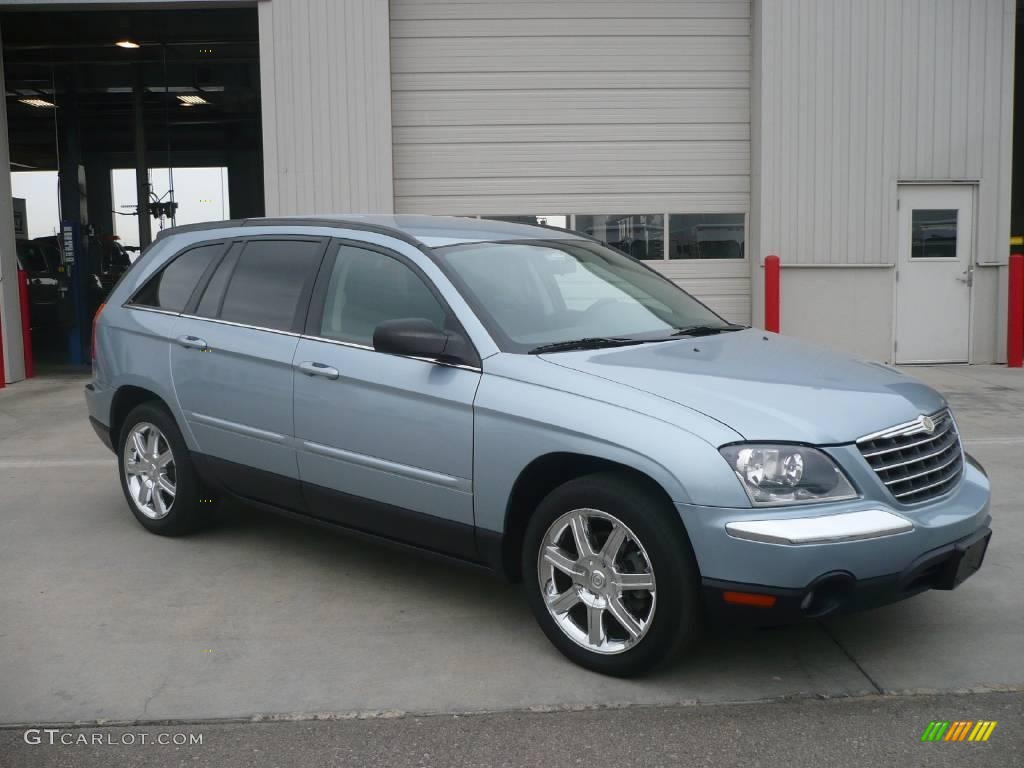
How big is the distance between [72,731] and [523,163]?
1036cm

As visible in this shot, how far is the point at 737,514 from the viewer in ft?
11.6

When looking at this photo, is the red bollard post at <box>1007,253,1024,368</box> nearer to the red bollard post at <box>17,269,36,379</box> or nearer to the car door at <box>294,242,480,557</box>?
the car door at <box>294,242,480,557</box>

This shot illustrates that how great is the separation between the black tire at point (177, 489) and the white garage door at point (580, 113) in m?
7.45

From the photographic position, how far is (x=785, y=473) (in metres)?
3.61

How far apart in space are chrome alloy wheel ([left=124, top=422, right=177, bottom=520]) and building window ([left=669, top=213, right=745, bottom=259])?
8.47 metres

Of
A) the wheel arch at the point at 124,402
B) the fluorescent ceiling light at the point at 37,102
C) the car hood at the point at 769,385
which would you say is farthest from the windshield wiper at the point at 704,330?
the fluorescent ceiling light at the point at 37,102

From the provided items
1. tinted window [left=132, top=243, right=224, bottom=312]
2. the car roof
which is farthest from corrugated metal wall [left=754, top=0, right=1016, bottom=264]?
tinted window [left=132, top=243, right=224, bottom=312]

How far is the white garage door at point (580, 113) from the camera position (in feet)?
42.6

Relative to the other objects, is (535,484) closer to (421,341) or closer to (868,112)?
(421,341)

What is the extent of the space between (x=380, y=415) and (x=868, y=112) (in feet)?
33.0

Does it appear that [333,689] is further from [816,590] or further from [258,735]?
[816,590]

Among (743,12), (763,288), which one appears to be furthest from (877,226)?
(743,12)

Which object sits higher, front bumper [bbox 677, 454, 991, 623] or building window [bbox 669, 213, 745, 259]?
building window [bbox 669, 213, 745, 259]

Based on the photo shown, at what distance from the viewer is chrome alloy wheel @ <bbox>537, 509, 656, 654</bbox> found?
3.84m
